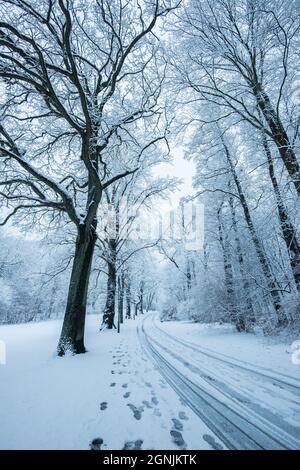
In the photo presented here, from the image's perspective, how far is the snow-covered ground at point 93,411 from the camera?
2172 mm

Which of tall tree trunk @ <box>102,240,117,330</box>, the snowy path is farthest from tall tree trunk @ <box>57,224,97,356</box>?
tall tree trunk @ <box>102,240,117,330</box>

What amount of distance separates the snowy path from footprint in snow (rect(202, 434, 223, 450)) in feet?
0.33

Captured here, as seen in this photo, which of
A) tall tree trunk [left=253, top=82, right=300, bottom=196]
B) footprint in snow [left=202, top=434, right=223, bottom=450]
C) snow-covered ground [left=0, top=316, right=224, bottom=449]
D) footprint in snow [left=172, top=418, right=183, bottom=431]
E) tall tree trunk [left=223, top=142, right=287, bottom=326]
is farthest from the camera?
tall tree trunk [left=223, top=142, right=287, bottom=326]

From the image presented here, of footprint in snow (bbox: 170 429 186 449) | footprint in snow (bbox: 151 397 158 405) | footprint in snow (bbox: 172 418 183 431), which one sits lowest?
footprint in snow (bbox: 170 429 186 449)

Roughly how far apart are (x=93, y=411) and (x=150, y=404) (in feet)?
2.48

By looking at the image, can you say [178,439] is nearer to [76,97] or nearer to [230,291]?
[76,97]

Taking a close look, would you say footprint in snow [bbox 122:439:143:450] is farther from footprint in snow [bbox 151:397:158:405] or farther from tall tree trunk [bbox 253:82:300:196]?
tall tree trunk [bbox 253:82:300:196]

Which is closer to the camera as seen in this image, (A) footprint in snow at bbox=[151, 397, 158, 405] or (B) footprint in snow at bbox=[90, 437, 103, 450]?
(B) footprint in snow at bbox=[90, 437, 103, 450]

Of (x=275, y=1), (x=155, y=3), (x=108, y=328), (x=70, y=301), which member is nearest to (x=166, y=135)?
(x=155, y=3)

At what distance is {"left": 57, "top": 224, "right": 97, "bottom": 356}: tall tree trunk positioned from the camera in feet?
20.4

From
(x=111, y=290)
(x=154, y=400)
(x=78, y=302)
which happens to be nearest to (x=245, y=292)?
(x=78, y=302)

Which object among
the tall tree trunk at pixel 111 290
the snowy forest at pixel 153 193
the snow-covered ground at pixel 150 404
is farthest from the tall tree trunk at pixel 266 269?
the tall tree trunk at pixel 111 290

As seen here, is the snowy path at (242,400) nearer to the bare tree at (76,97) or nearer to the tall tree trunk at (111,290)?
the bare tree at (76,97)

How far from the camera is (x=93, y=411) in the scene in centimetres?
282
